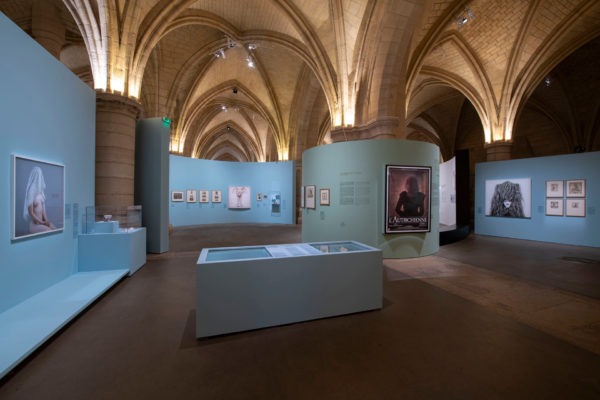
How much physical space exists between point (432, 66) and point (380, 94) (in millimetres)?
7526

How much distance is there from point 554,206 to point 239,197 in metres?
15.3

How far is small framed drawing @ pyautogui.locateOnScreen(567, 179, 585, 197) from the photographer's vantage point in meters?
8.88

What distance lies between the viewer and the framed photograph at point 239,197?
16312 millimetres

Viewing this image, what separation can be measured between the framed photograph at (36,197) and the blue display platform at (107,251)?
29.9 inches

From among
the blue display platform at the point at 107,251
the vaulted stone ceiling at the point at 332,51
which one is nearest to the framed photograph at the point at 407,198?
the vaulted stone ceiling at the point at 332,51

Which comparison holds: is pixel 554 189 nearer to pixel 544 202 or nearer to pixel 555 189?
pixel 555 189

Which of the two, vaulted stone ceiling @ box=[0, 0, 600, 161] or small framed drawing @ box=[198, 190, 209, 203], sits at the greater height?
vaulted stone ceiling @ box=[0, 0, 600, 161]

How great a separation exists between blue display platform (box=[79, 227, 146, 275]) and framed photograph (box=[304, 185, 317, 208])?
479cm

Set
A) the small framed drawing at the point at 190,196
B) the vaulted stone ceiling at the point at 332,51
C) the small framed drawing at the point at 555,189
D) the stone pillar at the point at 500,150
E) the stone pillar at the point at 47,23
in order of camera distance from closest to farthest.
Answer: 1. the vaulted stone ceiling at the point at 332,51
2. the stone pillar at the point at 47,23
3. the small framed drawing at the point at 555,189
4. the stone pillar at the point at 500,150
5. the small framed drawing at the point at 190,196

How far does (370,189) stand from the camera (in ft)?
21.9

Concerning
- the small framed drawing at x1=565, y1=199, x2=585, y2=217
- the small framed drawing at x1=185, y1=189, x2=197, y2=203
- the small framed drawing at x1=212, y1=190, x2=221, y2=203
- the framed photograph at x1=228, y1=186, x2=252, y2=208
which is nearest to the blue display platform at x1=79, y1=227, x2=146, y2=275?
the small framed drawing at x1=185, y1=189, x2=197, y2=203

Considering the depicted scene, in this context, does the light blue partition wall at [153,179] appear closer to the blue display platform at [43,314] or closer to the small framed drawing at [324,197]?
the blue display platform at [43,314]

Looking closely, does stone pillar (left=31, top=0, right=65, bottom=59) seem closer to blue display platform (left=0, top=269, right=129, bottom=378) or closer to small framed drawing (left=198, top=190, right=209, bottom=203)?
small framed drawing (left=198, top=190, right=209, bottom=203)

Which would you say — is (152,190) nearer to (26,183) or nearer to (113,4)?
(26,183)
